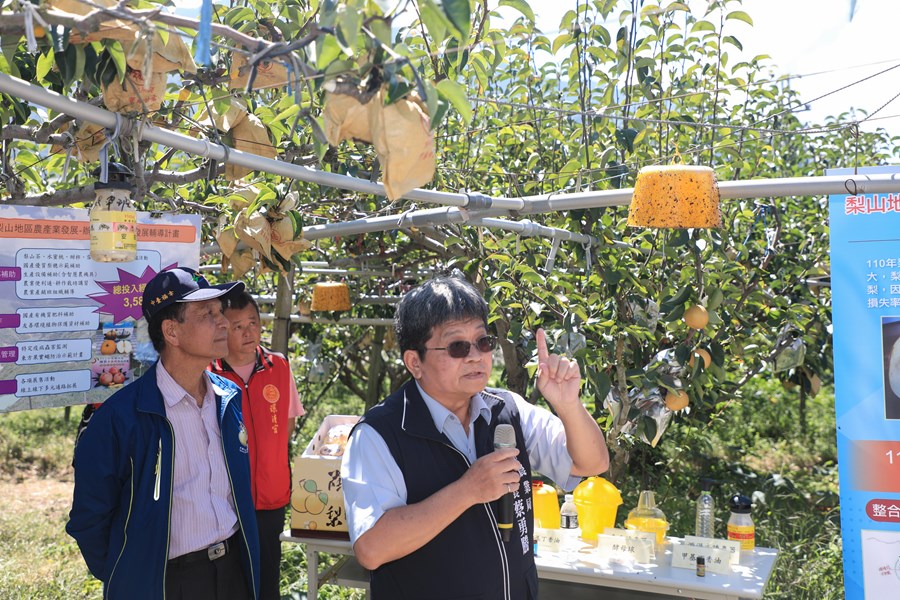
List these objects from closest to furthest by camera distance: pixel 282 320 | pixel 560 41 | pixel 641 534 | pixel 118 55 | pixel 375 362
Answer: pixel 118 55
pixel 641 534
pixel 560 41
pixel 282 320
pixel 375 362

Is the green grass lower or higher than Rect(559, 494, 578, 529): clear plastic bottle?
lower

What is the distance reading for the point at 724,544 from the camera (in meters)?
2.83

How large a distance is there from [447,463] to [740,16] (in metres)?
2.23

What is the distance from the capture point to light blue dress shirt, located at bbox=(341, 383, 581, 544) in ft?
6.64

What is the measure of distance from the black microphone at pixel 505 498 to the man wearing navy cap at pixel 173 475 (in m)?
0.89

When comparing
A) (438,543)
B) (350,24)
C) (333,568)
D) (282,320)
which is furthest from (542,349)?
(282,320)

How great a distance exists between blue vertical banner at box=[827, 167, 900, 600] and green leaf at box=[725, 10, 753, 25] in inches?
29.5

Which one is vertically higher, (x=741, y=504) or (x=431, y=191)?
(x=431, y=191)

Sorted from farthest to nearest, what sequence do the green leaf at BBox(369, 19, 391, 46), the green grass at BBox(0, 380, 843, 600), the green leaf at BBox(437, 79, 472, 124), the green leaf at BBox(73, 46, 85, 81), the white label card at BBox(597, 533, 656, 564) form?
the green grass at BBox(0, 380, 843, 600), the white label card at BBox(597, 533, 656, 564), the green leaf at BBox(73, 46, 85, 81), the green leaf at BBox(437, 79, 472, 124), the green leaf at BBox(369, 19, 391, 46)

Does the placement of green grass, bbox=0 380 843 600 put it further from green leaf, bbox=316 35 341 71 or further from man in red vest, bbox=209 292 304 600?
green leaf, bbox=316 35 341 71

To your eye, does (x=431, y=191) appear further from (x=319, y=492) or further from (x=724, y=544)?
(x=724, y=544)

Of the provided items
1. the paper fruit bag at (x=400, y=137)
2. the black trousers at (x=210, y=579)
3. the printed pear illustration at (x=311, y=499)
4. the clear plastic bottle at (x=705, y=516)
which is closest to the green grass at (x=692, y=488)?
the printed pear illustration at (x=311, y=499)

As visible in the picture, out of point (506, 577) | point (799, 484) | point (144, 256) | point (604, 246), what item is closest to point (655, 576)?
point (506, 577)

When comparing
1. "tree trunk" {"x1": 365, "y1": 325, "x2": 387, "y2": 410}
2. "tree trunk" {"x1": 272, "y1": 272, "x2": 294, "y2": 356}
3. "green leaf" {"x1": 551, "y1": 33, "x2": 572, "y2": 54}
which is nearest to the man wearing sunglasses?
"green leaf" {"x1": 551, "y1": 33, "x2": 572, "y2": 54}
